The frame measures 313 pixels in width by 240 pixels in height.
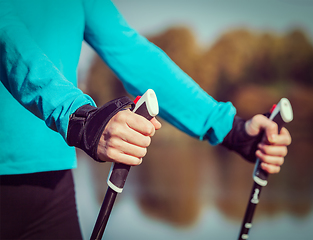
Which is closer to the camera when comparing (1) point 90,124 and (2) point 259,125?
(1) point 90,124

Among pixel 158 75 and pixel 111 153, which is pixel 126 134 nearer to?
pixel 111 153

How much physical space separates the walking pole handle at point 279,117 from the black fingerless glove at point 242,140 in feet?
0.14

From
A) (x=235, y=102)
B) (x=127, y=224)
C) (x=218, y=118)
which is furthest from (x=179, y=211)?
(x=235, y=102)

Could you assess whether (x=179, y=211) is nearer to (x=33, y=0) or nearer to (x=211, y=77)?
(x=33, y=0)

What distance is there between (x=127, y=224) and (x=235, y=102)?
42.9 feet

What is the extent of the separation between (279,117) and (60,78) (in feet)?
1.62

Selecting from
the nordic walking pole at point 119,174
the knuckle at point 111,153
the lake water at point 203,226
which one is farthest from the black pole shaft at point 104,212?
the lake water at point 203,226

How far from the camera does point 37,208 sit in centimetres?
76

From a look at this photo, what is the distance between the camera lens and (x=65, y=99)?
540mm

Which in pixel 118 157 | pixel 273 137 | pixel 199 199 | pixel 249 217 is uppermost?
pixel 273 137

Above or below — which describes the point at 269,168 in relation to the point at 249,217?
above

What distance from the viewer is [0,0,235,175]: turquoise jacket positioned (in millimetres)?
554

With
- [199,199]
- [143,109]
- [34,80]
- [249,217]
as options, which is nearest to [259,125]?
[249,217]

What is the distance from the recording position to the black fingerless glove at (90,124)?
1.71 ft
